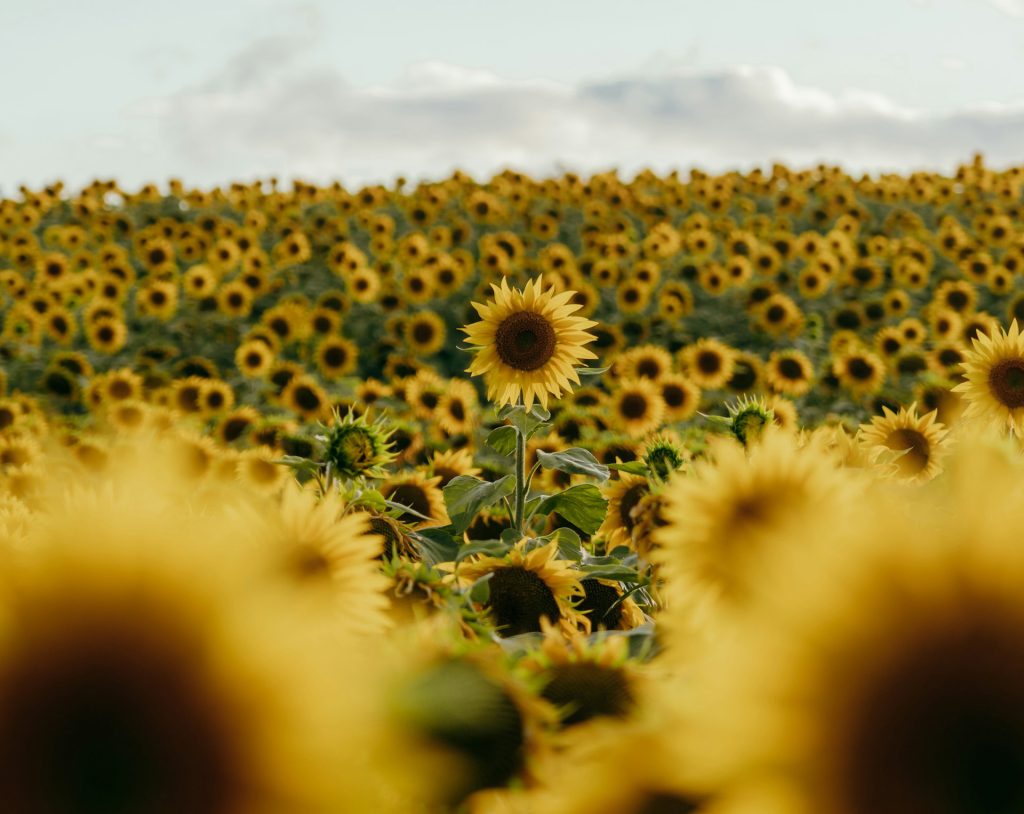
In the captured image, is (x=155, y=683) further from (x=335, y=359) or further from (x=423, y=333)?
(x=423, y=333)

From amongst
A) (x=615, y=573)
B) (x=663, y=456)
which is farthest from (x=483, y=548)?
(x=663, y=456)

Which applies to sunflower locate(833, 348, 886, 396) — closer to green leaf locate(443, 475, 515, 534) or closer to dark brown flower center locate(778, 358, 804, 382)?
dark brown flower center locate(778, 358, 804, 382)

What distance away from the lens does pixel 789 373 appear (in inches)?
283

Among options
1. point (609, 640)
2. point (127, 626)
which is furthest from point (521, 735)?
point (127, 626)

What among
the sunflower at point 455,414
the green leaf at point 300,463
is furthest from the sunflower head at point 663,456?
the sunflower at point 455,414

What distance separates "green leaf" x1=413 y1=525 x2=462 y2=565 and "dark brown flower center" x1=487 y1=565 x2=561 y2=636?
17cm

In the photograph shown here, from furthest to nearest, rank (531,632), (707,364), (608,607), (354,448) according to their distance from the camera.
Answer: (707,364), (354,448), (608,607), (531,632)

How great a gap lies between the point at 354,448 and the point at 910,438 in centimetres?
149

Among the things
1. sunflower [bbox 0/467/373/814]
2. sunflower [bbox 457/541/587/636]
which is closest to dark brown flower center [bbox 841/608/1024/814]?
sunflower [bbox 0/467/373/814]

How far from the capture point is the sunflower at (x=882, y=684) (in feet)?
1.84

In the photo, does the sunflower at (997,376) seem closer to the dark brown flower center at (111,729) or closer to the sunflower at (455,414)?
the dark brown flower center at (111,729)

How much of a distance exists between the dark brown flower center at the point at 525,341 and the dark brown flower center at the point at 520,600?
0.88 metres

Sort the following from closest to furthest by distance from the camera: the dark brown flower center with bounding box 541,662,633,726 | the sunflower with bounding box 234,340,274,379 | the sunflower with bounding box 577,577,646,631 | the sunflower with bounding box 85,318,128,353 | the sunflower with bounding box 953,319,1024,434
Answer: the dark brown flower center with bounding box 541,662,633,726 < the sunflower with bounding box 577,577,646,631 < the sunflower with bounding box 953,319,1024,434 < the sunflower with bounding box 234,340,274,379 < the sunflower with bounding box 85,318,128,353

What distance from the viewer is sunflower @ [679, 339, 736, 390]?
7.03 meters
